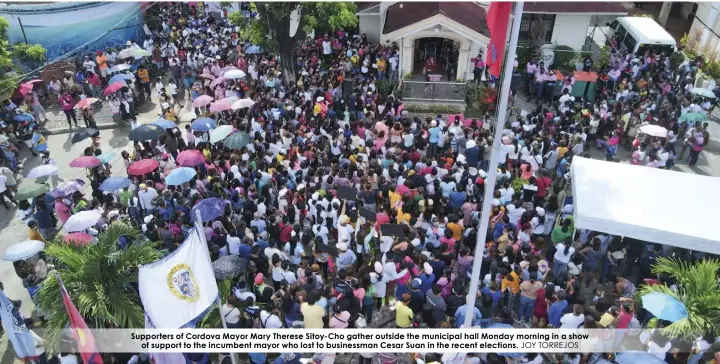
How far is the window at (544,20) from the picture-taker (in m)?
20.8

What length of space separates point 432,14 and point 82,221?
11845mm

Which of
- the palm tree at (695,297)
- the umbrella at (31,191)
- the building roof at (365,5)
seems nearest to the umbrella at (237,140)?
the umbrella at (31,191)

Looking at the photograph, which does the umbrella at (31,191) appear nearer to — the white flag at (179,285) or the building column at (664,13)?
the white flag at (179,285)

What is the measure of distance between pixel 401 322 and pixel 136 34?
2023 centimetres

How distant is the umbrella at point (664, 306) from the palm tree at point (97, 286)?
7.48 metres

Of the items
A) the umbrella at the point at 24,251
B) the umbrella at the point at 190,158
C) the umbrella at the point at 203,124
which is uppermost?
the umbrella at the point at 190,158

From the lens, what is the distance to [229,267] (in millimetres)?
9172

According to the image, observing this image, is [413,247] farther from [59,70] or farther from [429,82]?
[59,70]

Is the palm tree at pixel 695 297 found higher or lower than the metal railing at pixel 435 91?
higher

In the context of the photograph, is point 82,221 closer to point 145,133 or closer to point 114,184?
point 114,184

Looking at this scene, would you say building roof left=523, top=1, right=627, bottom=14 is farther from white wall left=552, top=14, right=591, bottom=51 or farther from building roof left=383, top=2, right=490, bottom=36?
building roof left=383, top=2, right=490, bottom=36

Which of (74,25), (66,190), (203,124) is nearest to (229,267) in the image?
(66,190)

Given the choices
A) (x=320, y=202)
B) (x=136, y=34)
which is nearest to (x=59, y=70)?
(x=136, y=34)

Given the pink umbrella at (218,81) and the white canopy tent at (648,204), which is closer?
the white canopy tent at (648,204)
